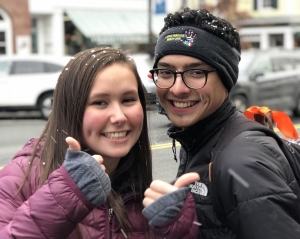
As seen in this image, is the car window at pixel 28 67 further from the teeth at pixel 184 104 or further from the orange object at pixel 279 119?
the teeth at pixel 184 104

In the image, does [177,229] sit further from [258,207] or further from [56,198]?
[56,198]

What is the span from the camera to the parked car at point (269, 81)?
10969 mm

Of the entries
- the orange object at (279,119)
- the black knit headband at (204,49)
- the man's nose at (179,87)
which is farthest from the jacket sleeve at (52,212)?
the orange object at (279,119)

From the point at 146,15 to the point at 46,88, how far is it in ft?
49.6

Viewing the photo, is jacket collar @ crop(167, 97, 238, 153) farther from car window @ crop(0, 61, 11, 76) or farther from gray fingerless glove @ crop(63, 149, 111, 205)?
car window @ crop(0, 61, 11, 76)

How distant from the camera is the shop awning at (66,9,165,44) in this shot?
24.6 meters

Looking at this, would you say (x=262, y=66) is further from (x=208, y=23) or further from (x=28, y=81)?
(x=208, y=23)

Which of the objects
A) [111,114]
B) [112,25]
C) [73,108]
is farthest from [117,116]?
[112,25]

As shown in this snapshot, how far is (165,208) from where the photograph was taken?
1.48 m

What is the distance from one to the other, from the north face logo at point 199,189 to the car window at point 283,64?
10.1 metres

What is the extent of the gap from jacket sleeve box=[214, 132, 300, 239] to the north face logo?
0.09m

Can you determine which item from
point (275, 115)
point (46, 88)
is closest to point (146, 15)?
point (46, 88)

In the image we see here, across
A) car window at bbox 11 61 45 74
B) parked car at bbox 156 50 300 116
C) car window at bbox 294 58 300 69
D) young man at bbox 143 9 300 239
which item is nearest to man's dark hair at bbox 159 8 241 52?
young man at bbox 143 9 300 239

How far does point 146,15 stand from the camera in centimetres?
2656
